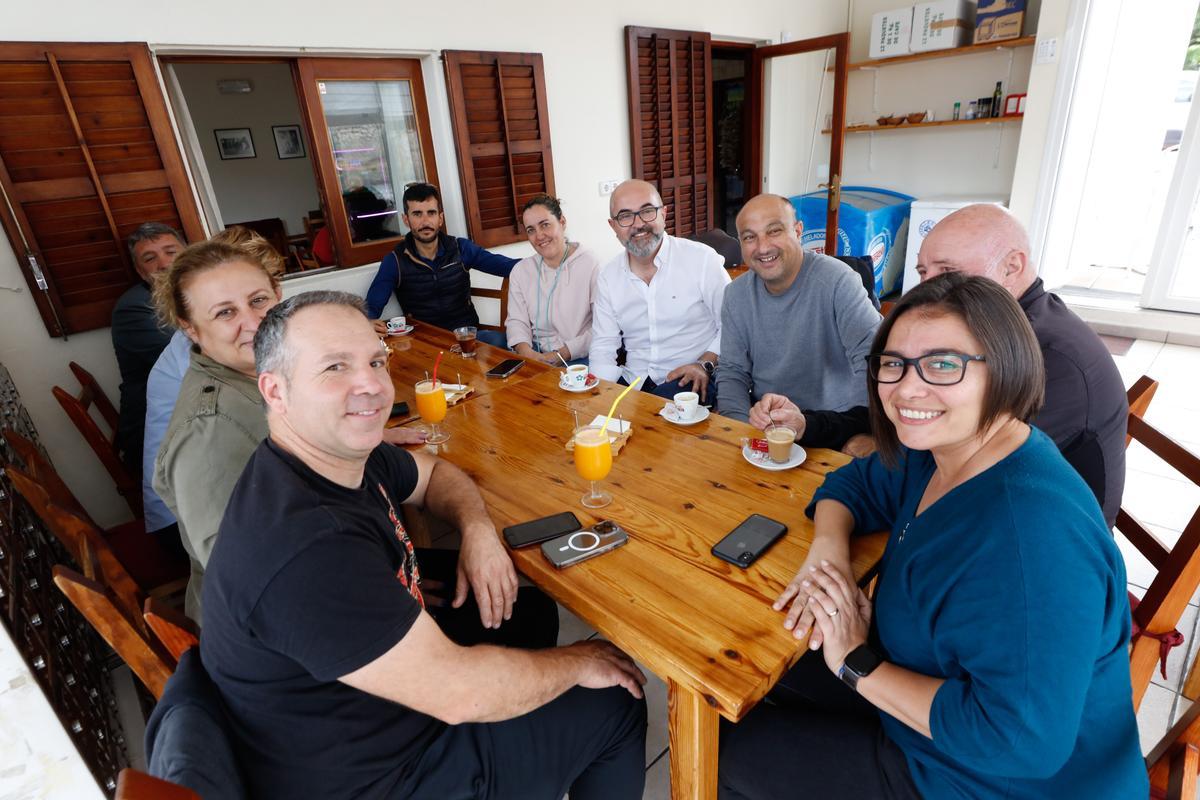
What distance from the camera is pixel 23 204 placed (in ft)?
7.84

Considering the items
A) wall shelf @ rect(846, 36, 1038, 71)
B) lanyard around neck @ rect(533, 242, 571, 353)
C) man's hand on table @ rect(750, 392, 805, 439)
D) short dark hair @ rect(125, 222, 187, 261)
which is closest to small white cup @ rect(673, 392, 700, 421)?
man's hand on table @ rect(750, 392, 805, 439)

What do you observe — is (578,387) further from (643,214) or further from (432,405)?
(643,214)

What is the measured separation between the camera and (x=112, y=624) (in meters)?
0.86

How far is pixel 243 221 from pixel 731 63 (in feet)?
17.2

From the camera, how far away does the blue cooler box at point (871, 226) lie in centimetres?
492

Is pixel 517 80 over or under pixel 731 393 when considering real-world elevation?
over

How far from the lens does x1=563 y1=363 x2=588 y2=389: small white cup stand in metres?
1.89

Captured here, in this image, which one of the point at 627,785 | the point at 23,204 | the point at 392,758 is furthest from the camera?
the point at 23,204

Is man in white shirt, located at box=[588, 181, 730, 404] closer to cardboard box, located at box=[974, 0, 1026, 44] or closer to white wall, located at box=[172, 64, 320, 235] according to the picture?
cardboard box, located at box=[974, 0, 1026, 44]

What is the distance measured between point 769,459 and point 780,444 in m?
0.05

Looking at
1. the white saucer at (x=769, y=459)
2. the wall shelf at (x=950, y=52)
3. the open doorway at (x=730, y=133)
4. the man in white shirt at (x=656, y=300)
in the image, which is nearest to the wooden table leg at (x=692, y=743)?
the white saucer at (x=769, y=459)

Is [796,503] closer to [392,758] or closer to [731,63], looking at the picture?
[392,758]

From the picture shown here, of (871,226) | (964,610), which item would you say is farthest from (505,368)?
(871,226)

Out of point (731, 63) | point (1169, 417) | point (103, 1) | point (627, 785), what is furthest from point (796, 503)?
point (731, 63)
